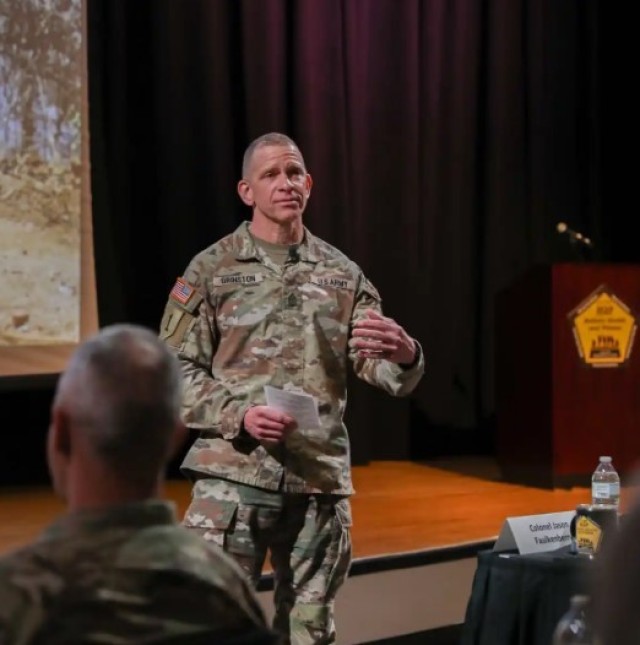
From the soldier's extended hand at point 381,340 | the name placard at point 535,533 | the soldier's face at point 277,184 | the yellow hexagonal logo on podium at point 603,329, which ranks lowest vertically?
the name placard at point 535,533

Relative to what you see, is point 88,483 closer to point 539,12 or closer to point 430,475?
point 430,475

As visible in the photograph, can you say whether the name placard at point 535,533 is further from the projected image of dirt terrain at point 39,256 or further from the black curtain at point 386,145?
the black curtain at point 386,145

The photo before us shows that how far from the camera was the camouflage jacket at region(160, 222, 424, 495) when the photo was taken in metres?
2.40

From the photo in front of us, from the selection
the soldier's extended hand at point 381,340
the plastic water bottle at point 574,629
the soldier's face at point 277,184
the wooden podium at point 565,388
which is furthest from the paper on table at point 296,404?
the wooden podium at point 565,388

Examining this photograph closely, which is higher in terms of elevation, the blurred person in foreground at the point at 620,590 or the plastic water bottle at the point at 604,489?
the blurred person in foreground at the point at 620,590

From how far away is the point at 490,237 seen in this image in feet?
19.9

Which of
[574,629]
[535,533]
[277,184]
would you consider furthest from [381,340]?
[574,629]

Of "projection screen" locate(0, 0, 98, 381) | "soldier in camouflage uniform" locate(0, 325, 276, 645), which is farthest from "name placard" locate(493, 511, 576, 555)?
"projection screen" locate(0, 0, 98, 381)

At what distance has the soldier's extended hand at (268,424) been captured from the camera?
2.28 meters

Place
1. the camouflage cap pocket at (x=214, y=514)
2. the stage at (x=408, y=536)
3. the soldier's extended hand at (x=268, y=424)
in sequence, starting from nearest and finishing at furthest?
the soldier's extended hand at (x=268, y=424), the camouflage cap pocket at (x=214, y=514), the stage at (x=408, y=536)

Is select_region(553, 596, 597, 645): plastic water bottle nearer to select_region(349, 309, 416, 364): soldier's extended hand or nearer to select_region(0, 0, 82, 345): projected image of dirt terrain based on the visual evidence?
select_region(349, 309, 416, 364): soldier's extended hand

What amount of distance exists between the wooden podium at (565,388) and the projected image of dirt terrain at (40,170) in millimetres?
2006

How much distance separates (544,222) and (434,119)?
93cm

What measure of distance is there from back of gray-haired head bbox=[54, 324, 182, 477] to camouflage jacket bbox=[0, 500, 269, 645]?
6 cm
